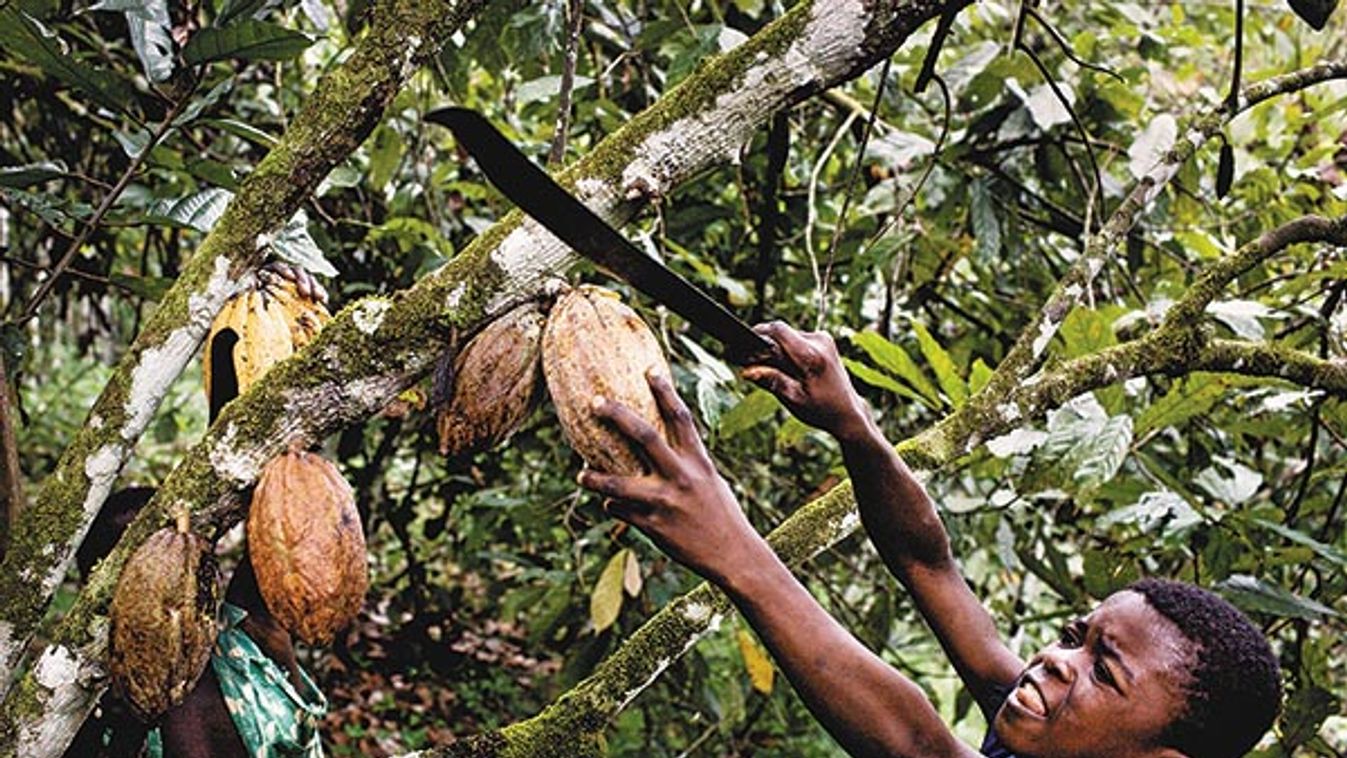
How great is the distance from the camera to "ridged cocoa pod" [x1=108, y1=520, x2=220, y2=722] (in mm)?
836

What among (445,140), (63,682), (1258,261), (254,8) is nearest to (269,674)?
(63,682)

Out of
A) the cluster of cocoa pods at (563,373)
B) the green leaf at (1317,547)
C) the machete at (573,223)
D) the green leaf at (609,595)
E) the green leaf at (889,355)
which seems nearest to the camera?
the machete at (573,223)

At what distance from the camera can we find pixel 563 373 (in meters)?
0.81

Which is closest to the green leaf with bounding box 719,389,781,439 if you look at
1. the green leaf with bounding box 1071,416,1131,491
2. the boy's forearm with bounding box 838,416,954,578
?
the green leaf with bounding box 1071,416,1131,491

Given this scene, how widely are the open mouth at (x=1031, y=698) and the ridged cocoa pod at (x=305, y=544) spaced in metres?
0.70

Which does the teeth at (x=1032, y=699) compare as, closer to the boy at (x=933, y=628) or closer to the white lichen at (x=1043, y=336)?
the boy at (x=933, y=628)

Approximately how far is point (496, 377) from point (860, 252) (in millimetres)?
1510

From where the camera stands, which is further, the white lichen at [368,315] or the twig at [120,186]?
the twig at [120,186]

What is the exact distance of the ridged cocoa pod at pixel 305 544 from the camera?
33.6 inches

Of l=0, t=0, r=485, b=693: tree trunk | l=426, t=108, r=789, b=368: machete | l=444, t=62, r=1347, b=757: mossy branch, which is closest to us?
l=426, t=108, r=789, b=368: machete

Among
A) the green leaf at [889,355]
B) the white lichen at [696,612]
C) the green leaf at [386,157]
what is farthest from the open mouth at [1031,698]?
the green leaf at [386,157]

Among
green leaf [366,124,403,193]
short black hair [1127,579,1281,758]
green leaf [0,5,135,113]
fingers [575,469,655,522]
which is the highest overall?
green leaf [366,124,403,193]

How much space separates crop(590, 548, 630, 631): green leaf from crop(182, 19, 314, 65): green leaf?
1309mm

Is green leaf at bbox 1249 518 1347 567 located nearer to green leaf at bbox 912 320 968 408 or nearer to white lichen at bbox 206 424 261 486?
green leaf at bbox 912 320 968 408
